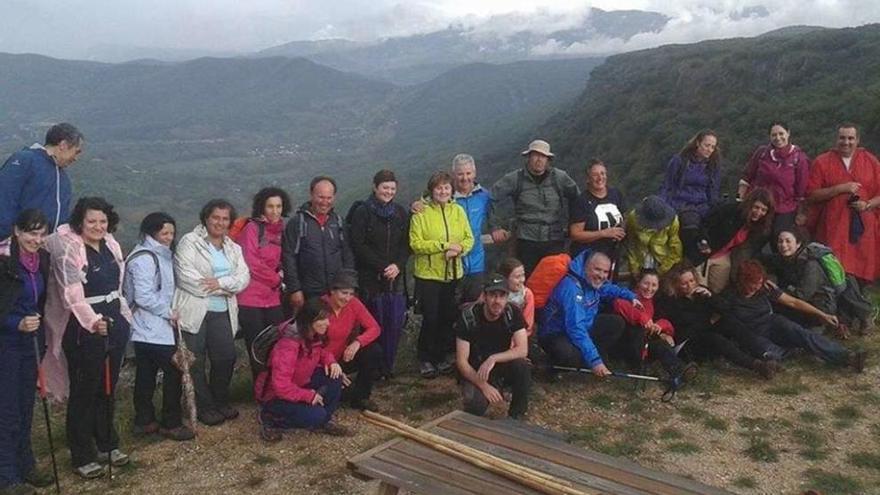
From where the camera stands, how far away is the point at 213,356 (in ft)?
19.7

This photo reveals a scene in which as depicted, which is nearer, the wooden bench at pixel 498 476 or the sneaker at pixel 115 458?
the wooden bench at pixel 498 476

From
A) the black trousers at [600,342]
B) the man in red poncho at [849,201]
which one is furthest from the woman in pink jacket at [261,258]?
the man in red poncho at [849,201]

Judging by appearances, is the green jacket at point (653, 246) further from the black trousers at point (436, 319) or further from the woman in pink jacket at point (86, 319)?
the woman in pink jacket at point (86, 319)

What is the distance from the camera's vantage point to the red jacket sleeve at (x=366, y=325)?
6121 millimetres

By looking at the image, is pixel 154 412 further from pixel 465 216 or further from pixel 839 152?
pixel 839 152

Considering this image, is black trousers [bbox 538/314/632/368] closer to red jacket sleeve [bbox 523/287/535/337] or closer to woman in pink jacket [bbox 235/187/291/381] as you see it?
red jacket sleeve [bbox 523/287/535/337]

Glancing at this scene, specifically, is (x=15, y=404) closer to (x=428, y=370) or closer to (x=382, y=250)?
(x=382, y=250)

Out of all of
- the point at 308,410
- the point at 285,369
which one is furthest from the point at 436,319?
the point at 285,369

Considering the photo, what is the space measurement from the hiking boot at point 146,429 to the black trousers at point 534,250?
3.84 meters

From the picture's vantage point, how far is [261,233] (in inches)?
248

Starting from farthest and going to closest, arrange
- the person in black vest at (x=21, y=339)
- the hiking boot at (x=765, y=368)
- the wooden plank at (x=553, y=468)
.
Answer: the hiking boot at (x=765, y=368), the person in black vest at (x=21, y=339), the wooden plank at (x=553, y=468)

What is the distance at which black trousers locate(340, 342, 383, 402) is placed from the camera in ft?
20.4

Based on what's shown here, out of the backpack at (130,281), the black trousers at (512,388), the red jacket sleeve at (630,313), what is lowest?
the black trousers at (512,388)

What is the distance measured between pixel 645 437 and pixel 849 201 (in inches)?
155
